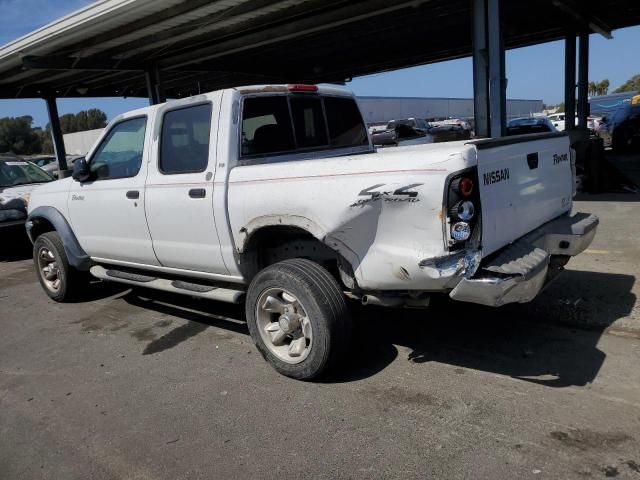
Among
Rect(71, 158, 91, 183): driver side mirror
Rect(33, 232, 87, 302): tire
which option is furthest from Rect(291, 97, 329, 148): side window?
Rect(33, 232, 87, 302): tire

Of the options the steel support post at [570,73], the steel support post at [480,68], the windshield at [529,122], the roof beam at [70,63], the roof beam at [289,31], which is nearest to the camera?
the steel support post at [480,68]

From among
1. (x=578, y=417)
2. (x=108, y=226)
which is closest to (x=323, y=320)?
(x=578, y=417)

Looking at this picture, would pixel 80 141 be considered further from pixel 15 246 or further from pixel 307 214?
pixel 307 214

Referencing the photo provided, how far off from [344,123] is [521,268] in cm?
256

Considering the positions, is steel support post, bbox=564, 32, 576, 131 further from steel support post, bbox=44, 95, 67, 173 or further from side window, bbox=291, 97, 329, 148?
steel support post, bbox=44, 95, 67, 173

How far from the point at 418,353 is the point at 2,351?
12.6 feet

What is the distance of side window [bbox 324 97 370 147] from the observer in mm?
4984

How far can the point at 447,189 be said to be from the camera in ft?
9.75

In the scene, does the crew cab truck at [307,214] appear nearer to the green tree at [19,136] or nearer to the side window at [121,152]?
the side window at [121,152]

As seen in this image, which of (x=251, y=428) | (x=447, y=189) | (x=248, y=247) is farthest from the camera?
(x=248, y=247)

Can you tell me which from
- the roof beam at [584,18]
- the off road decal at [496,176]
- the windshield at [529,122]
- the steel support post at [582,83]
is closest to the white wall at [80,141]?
the windshield at [529,122]

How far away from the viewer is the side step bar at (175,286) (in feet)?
14.2

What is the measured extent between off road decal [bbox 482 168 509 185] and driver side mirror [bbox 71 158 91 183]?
13.1 ft

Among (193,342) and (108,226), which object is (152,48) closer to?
(108,226)
